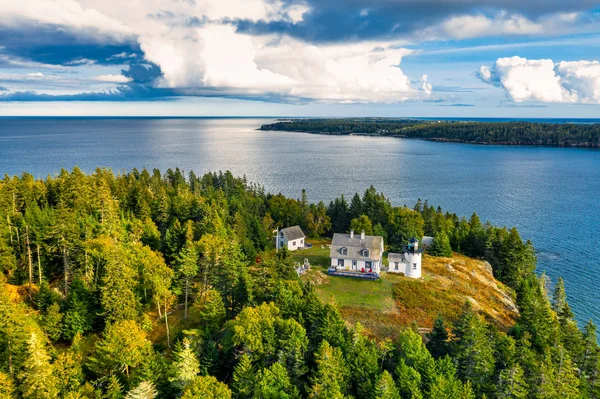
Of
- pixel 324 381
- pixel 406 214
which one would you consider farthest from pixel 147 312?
pixel 406 214

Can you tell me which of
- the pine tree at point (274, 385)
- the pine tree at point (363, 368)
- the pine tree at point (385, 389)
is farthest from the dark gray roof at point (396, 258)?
the pine tree at point (274, 385)

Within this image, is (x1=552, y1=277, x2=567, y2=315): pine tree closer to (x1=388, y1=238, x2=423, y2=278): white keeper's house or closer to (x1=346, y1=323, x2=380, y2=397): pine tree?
(x1=388, y1=238, x2=423, y2=278): white keeper's house

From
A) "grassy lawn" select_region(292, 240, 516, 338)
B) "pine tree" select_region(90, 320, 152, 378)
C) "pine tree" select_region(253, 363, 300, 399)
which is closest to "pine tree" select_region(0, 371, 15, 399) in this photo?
"pine tree" select_region(90, 320, 152, 378)

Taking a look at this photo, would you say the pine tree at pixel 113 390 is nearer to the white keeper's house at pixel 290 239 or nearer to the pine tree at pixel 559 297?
the white keeper's house at pixel 290 239

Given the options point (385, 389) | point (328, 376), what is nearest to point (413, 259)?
point (385, 389)

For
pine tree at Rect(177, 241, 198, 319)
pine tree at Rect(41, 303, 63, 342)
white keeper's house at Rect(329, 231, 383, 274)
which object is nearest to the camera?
pine tree at Rect(41, 303, 63, 342)

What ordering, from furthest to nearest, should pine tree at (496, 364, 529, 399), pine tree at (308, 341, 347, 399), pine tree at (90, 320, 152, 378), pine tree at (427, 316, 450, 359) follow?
pine tree at (427, 316, 450, 359) → pine tree at (90, 320, 152, 378) → pine tree at (496, 364, 529, 399) → pine tree at (308, 341, 347, 399)
